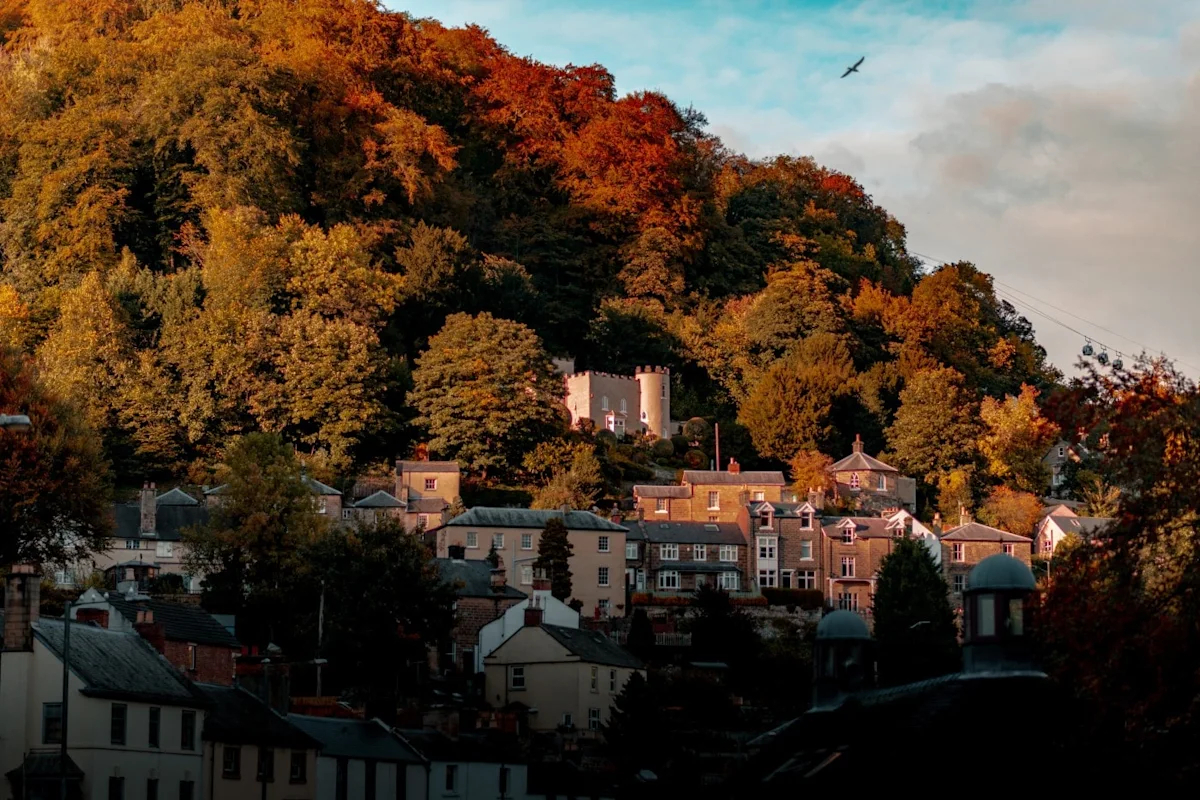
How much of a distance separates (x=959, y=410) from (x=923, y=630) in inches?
1395

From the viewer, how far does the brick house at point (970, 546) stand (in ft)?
313

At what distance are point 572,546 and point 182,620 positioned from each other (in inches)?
1041

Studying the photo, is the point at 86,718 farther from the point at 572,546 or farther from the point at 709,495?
the point at 709,495

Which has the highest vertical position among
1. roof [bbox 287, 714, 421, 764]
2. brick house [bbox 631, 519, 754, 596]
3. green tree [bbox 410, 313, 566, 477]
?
green tree [bbox 410, 313, 566, 477]

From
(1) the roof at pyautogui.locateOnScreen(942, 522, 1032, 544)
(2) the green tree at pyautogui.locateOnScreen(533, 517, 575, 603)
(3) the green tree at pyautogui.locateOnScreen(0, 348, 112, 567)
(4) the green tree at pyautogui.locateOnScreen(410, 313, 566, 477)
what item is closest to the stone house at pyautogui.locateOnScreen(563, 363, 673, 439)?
(4) the green tree at pyautogui.locateOnScreen(410, 313, 566, 477)

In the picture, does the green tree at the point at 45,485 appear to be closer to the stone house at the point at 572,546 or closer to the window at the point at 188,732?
the window at the point at 188,732

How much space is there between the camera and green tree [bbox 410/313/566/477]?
3829 inches

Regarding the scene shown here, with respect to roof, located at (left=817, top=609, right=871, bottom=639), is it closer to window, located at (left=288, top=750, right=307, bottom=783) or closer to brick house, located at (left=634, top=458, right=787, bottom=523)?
window, located at (left=288, top=750, right=307, bottom=783)

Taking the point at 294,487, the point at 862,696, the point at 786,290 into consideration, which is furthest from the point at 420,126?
the point at 862,696

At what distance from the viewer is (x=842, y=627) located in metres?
39.0

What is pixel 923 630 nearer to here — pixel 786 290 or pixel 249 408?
pixel 249 408

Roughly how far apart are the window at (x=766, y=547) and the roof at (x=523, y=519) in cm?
801

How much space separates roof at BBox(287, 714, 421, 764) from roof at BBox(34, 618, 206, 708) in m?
3.74

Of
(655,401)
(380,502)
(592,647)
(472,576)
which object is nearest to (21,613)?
(592,647)
